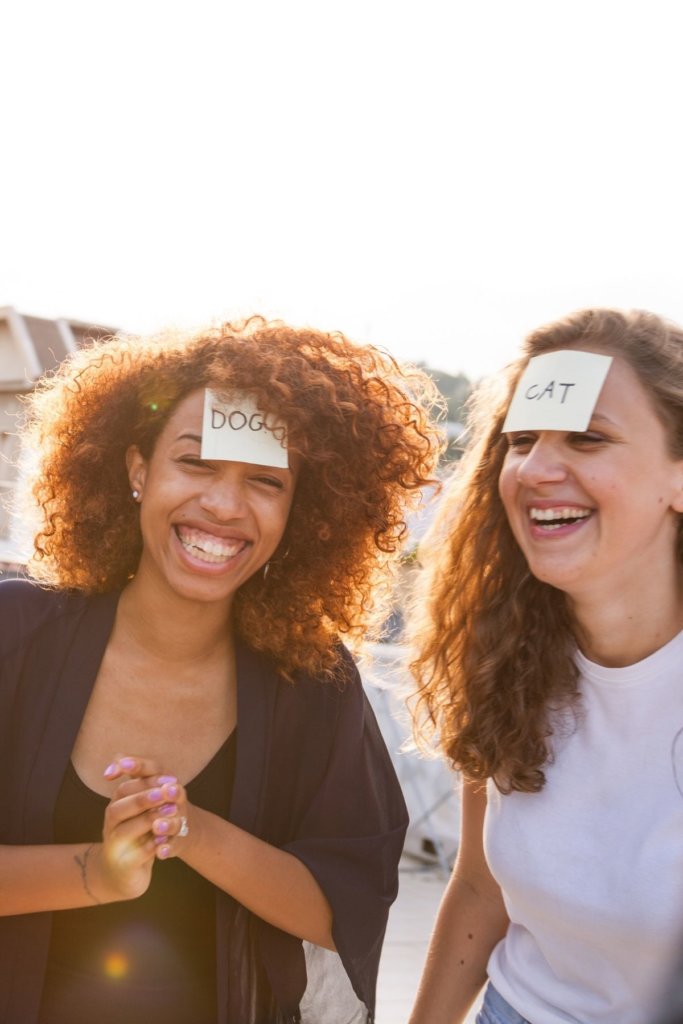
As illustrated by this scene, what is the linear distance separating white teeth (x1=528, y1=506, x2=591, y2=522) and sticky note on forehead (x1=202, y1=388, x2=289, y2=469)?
1.58 ft

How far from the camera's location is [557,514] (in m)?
1.73

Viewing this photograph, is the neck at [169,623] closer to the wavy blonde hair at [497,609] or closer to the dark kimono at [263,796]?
the dark kimono at [263,796]

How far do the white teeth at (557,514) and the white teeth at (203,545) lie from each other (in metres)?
0.57

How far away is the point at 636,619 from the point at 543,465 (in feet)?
1.02

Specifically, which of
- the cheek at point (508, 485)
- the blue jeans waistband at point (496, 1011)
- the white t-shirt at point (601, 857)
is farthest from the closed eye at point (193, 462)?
the blue jeans waistband at point (496, 1011)

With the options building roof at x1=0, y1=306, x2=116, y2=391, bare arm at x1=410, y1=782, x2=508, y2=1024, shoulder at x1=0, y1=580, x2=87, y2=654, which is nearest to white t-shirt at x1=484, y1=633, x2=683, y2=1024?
bare arm at x1=410, y1=782, x2=508, y2=1024

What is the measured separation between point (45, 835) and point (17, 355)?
11.7 m

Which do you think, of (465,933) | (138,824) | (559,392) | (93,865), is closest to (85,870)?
(93,865)

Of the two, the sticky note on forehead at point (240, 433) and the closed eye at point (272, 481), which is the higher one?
the sticky note on forehead at point (240, 433)

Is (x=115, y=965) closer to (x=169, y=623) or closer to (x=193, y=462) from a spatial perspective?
(x=169, y=623)

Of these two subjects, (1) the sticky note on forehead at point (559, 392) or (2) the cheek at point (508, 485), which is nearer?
(1) the sticky note on forehead at point (559, 392)

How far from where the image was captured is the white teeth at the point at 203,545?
1917mm

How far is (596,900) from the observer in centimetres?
164

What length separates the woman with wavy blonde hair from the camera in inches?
64.7
